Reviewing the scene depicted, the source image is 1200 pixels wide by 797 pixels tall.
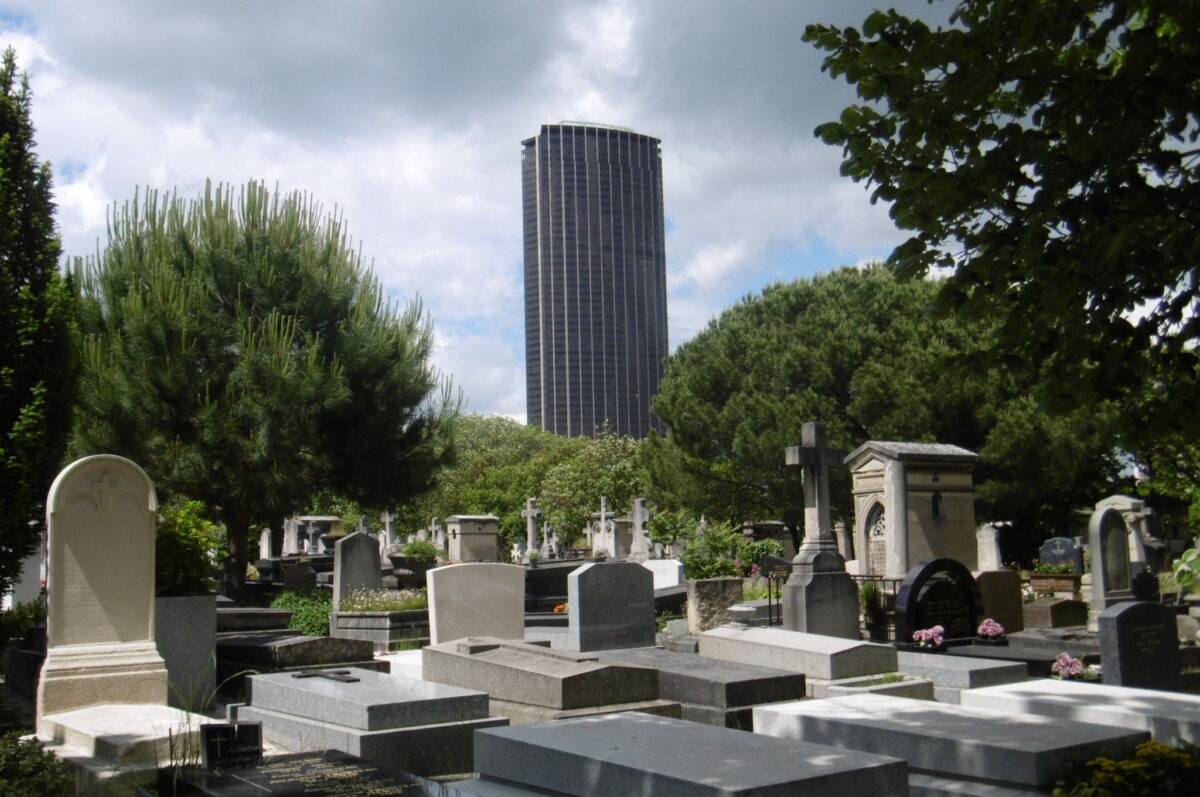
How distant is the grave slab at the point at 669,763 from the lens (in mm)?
4668

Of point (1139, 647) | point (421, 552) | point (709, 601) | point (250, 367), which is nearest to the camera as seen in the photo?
point (1139, 647)

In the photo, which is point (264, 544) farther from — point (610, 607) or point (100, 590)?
point (100, 590)

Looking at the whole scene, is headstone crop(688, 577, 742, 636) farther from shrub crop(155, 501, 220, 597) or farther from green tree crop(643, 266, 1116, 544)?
green tree crop(643, 266, 1116, 544)

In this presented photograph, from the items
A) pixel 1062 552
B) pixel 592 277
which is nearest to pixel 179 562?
pixel 1062 552

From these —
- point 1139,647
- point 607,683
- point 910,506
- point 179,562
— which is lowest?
point 607,683

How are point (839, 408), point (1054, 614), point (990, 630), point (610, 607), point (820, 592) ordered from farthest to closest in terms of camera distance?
1. point (839, 408)
2. point (1054, 614)
3. point (820, 592)
4. point (990, 630)
5. point (610, 607)

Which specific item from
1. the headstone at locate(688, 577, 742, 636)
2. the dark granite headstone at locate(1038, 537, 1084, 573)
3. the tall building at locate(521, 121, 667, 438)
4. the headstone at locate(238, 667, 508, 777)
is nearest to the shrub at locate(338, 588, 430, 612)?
the headstone at locate(688, 577, 742, 636)

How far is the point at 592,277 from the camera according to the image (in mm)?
144375

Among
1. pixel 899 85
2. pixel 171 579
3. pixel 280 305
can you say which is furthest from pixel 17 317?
pixel 280 305

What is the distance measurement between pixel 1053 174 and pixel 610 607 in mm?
7362

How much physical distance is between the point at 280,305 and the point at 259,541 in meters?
17.4

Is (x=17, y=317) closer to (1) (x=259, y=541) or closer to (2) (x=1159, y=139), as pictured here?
(2) (x=1159, y=139)

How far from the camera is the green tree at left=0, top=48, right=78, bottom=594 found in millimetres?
7363

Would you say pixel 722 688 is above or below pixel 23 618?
below
